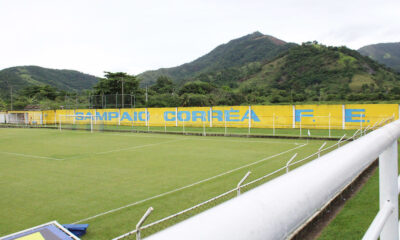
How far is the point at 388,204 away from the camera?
3.92 feet

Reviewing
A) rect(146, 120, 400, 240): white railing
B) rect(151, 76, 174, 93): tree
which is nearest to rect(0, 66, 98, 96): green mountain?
rect(151, 76, 174, 93): tree

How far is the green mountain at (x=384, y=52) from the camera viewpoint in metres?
133

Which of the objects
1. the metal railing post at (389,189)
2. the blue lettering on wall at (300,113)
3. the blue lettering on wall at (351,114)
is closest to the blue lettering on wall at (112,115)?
the blue lettering on wall at (300,113)

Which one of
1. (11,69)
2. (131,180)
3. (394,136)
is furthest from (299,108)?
(11,69)

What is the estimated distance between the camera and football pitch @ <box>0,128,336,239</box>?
630cm

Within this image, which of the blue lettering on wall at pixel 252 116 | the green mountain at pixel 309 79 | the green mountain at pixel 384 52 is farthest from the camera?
the green mountain at pixel 384 52

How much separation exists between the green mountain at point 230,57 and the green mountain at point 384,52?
42776 millimetres

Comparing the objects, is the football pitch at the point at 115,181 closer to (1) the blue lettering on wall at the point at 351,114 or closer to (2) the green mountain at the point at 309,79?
(1) the blue lettering on wall at the point at 351,114

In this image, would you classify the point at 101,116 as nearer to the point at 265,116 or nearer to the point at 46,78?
the point at 265,116

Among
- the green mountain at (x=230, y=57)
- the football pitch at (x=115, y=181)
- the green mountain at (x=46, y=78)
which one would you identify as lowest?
the football pitch at (x=115, y=181)

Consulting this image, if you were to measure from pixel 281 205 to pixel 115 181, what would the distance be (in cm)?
925

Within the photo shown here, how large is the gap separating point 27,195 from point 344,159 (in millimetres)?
8925

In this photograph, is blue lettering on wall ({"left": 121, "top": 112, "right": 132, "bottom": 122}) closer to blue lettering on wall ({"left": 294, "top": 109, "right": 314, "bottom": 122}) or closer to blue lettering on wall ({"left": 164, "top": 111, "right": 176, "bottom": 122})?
blue lettering on wall ({"left": 164, "top": 111, "right": 176, "bottom": 122})

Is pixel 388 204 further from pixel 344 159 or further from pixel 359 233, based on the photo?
pixel 359 233
